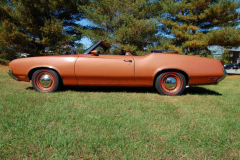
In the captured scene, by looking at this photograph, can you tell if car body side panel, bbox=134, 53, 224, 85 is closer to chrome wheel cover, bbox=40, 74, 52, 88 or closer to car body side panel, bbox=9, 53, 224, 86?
car body side panel, bbox=9, 53, 224, 86

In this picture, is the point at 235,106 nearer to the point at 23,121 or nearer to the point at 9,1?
the point at 23,121

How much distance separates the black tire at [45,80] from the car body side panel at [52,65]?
129 millimetres

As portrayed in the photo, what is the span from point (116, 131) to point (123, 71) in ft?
5.88

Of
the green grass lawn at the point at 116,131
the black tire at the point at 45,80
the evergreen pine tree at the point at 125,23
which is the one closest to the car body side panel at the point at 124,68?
the black tire at the point at 45,80

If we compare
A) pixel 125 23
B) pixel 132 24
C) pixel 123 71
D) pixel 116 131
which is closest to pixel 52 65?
pixel 123 71

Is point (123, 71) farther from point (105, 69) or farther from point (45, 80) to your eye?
point (45, 80)

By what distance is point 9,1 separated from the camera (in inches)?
478

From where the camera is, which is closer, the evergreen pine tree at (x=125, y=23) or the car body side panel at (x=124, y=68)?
the car body side panel at (x=124, y=68)

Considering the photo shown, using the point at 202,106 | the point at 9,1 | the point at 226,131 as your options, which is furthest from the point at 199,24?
the point at 9,1

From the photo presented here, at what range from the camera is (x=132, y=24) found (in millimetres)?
10242

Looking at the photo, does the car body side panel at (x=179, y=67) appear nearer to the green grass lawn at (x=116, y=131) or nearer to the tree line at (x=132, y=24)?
the green grass lawn at (x=116, y=131)

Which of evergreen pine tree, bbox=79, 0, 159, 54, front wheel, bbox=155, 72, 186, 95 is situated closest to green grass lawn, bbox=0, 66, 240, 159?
front wheel, bbox=155, 72, 186, 95

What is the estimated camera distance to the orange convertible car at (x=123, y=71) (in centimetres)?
334

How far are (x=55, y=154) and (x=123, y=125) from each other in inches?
30.9
